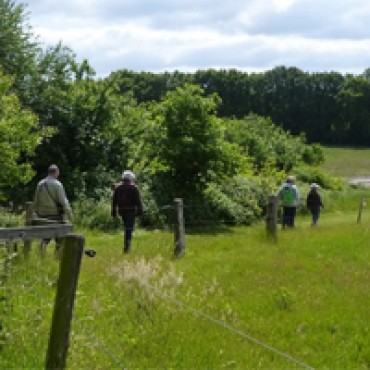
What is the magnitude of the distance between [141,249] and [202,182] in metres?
15.0

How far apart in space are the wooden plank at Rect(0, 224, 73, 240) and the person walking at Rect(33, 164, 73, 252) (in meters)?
5.43

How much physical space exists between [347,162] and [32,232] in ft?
276

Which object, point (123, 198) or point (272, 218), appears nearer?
point (123, 198)

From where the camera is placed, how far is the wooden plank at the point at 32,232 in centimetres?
618

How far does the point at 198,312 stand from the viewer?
21.8 feet

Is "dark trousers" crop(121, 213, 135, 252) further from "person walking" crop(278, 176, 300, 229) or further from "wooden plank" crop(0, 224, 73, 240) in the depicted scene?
"wooden plank" crop(0, 224, 73, 240)

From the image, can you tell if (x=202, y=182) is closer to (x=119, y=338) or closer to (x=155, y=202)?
(x=155, y=202)

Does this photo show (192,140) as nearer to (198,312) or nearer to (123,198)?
(123,198)

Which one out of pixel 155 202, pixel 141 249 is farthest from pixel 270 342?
pixel 155 202

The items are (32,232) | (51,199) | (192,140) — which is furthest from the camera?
(192,140)

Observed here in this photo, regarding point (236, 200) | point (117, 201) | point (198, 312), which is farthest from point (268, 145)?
point (198, 312)

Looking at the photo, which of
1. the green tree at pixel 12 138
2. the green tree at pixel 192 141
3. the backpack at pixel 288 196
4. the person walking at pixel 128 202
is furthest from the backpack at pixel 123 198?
the green tree at pixel 192 141

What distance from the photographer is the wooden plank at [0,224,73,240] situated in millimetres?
6184

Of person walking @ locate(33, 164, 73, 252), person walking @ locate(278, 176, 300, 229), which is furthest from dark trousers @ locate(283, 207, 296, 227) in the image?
person walking @ locate(33, 164, 73, 252)
